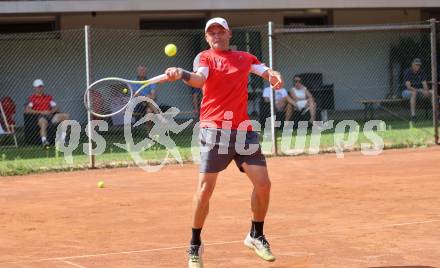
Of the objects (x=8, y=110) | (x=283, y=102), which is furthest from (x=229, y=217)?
(x=8, y=110)

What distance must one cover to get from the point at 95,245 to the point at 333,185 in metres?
4.99

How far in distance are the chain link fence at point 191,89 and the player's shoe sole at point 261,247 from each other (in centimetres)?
800

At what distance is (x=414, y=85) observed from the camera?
21516mm

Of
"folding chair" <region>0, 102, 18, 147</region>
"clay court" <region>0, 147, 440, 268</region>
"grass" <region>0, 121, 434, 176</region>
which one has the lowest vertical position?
"clay court" <region>0, 147, 440, 268</region>

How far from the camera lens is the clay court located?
7922 millimetres

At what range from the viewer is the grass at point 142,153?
611 inches

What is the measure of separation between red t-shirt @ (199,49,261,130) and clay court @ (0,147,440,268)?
1.25 meters

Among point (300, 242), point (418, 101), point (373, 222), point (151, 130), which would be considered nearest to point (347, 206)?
point (373, 222)

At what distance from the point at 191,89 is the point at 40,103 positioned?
5251 mm

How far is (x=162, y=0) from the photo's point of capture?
20.9 metres

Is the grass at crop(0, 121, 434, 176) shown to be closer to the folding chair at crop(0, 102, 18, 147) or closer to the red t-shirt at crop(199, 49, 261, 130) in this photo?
the folding chair at crop(0, 102, 18, 147)

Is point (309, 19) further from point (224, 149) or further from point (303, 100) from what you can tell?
point (224, 149)

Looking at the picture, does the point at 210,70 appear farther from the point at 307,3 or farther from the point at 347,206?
the point at 307,3

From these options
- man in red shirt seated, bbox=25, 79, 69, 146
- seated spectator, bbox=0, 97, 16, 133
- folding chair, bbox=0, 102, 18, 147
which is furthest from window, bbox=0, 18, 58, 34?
man in red shirt seated, bbox=25, 79, 69, 146
